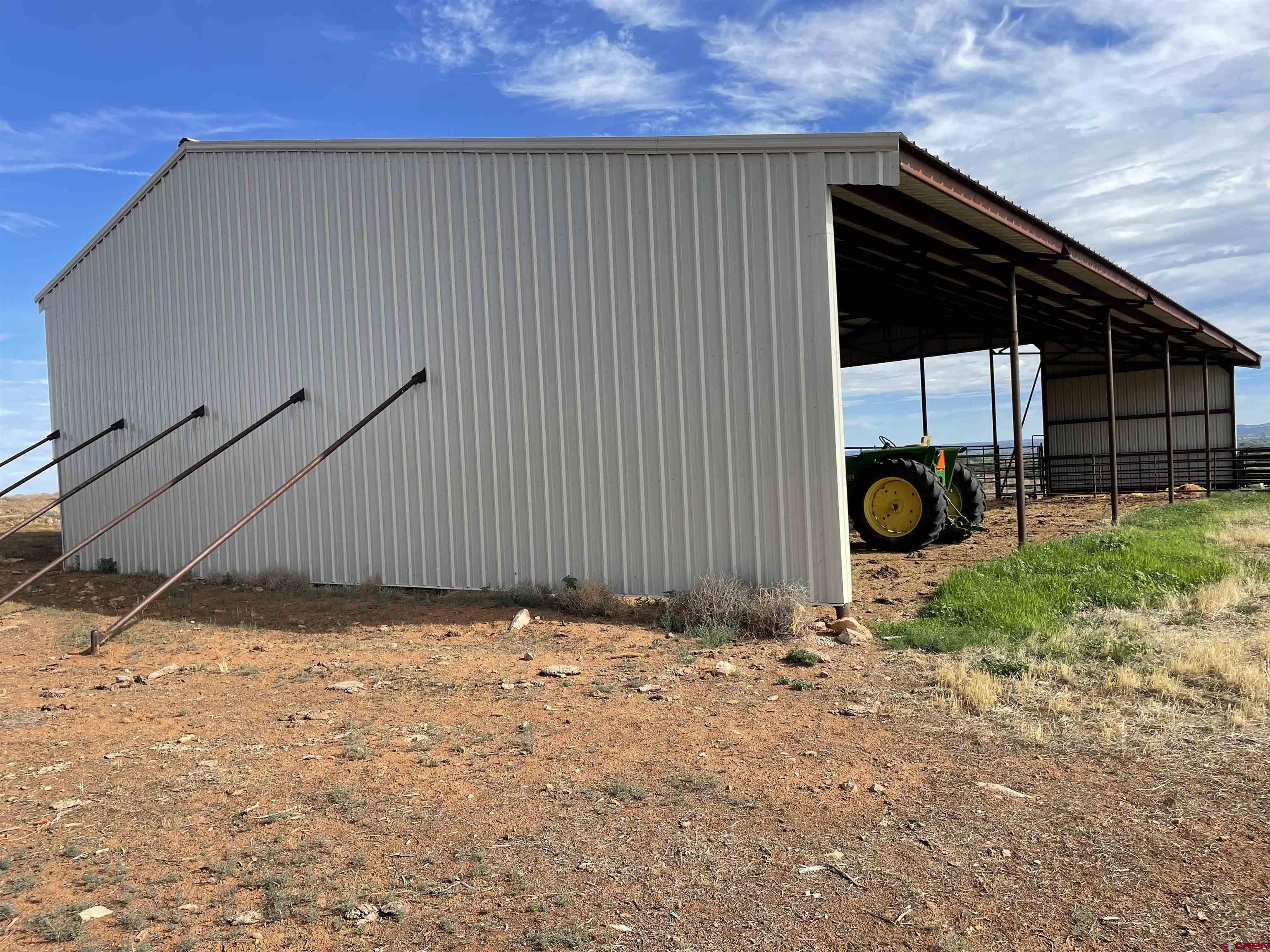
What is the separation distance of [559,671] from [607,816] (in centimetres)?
289

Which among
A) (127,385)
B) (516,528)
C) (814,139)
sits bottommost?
(516,528)

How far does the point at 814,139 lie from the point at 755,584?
4.26 meters

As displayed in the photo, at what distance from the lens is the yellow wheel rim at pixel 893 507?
45.4ft

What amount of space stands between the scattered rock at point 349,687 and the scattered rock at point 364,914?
358 cm

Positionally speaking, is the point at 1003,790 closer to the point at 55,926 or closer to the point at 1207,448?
the point at 55,926

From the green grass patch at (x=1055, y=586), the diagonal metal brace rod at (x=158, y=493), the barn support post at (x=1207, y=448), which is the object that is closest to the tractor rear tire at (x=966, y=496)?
the green grass patch at (x=1055, y=586)

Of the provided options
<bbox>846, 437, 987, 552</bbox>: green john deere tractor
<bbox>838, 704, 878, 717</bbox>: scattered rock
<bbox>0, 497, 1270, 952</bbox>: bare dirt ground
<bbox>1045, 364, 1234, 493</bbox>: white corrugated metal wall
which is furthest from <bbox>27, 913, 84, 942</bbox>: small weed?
<bbox>1045, 364, 1234, 493</bbox>: white corrugated metal wall

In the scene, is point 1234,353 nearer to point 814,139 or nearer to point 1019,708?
point 814,139

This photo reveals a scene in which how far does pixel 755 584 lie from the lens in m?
9.00

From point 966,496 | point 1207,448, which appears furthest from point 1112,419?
point 1207,448

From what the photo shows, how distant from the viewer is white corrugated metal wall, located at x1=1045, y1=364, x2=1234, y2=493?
27.9 meters

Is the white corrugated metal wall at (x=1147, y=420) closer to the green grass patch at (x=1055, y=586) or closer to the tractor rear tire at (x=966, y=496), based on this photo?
the tractor rear tire at (x=966, y=496)

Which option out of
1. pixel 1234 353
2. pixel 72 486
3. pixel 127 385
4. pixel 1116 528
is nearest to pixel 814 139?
pixel 1116 528

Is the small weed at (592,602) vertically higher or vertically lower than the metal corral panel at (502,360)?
lower
